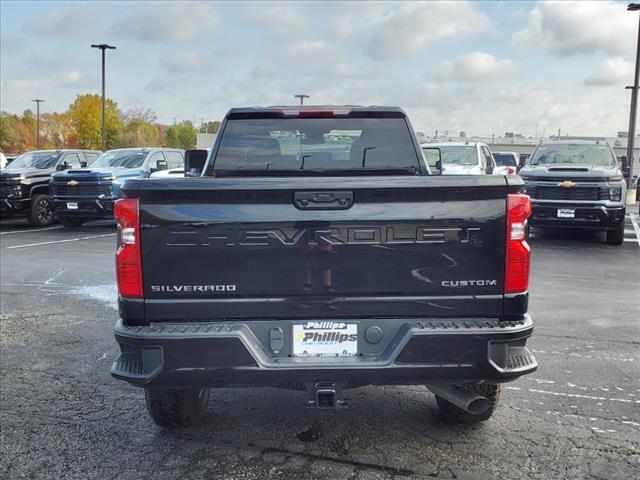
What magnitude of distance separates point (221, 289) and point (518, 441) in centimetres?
204

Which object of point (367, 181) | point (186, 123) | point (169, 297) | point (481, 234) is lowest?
point (169, 297)

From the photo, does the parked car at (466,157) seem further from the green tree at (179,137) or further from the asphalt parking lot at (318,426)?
the green tree at (179,137)

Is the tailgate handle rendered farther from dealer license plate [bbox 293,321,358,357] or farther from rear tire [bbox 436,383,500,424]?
rear tire [bbox 436,383,500,424]

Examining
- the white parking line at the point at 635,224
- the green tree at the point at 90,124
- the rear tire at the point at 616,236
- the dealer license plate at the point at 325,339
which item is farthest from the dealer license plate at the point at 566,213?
the green tree at the point at 90,124

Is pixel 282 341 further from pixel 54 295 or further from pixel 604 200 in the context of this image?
pixel 604 200

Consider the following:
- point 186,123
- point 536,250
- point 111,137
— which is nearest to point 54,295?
point 536,250

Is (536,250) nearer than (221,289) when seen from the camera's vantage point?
No

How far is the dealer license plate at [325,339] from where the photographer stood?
309 centimetres

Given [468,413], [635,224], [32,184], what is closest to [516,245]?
[468,413]

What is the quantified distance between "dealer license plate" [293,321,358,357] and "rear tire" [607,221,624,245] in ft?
35.3

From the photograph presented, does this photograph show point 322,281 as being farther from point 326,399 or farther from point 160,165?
point 160,165

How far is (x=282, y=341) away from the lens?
309 cm

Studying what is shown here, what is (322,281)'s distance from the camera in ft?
10.1

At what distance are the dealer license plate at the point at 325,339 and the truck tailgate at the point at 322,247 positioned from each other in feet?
0.19
